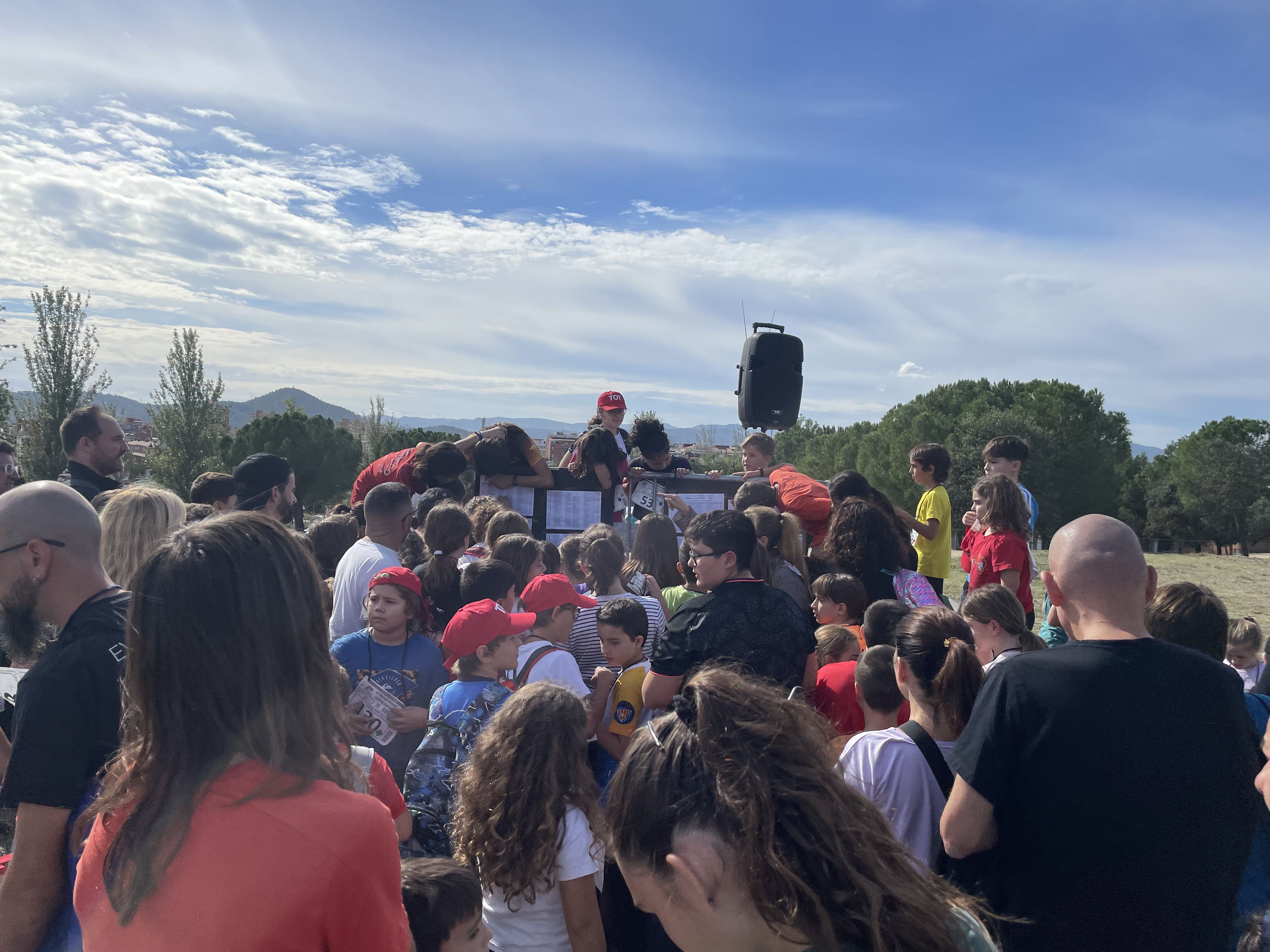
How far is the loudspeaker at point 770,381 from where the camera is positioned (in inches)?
312

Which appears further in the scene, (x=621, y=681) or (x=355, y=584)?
(x=355, y=584)

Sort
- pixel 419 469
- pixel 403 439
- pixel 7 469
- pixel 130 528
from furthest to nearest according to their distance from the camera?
1. pixel 403 439
2. pixel 419 469
3. pixel 7 469
4. pixel 130 528

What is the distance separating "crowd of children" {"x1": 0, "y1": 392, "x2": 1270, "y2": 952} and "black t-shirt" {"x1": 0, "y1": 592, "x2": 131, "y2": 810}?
0.04 m

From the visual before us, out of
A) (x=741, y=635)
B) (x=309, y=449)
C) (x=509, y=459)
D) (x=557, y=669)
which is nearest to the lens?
(x=741, y=635)

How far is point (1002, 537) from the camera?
4664 millimetres

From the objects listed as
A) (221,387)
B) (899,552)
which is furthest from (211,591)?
(221,387)

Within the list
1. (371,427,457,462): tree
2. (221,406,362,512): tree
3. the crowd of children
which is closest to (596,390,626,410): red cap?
the crowd of children

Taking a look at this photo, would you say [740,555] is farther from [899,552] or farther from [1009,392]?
[1009,392]

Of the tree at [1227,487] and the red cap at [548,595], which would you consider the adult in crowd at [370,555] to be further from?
the tree at [1227,487]

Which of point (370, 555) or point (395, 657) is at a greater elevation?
point (370, 555)

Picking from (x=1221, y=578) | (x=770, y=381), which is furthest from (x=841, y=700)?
(x=1221, y=578)

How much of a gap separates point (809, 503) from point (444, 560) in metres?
2.75

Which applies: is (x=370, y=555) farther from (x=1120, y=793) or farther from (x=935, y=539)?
(x=935, y=539)

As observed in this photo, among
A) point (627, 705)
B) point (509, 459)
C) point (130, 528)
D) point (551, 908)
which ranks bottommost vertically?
point (551, 908)
